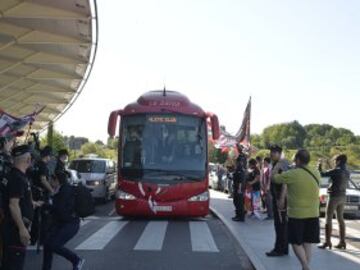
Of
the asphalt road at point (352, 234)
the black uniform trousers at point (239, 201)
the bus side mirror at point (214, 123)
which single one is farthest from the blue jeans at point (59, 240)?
the black uniform trousers at point (239, 201)

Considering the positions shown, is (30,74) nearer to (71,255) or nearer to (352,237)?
(352,237)

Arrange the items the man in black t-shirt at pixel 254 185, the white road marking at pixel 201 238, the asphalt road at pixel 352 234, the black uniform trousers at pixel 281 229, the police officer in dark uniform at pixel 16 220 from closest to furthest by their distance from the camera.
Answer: the police officer in dark uniform at pixel 16 220
the black uniform trousers at pixel 281 229
the white road marking at pixel 201 238
the asphalt road at pixel 352 234
the man in black t-shirt at pixel 254 185

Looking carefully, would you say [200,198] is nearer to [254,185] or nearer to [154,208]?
[154,208]

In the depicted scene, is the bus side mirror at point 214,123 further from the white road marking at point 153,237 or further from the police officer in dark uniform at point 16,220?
the police officer in dark uniform at point 16,220

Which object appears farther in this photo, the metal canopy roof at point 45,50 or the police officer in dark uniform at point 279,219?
the metal canopy roof at point 45,50

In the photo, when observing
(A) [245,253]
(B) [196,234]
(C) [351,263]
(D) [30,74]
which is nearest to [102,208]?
(B) [196,234]

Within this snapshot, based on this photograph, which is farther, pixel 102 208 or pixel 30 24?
pixel 30 24

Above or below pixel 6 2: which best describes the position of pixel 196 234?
below

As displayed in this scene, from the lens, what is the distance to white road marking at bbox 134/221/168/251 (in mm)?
12616

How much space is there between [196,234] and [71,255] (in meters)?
6.18

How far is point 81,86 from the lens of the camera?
53719mm

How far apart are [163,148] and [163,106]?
47.9 inches

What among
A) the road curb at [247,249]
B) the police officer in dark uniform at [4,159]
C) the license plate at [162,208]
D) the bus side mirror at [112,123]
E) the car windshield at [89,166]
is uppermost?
the bus side mirror at [112,123]

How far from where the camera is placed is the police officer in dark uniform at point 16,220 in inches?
277
